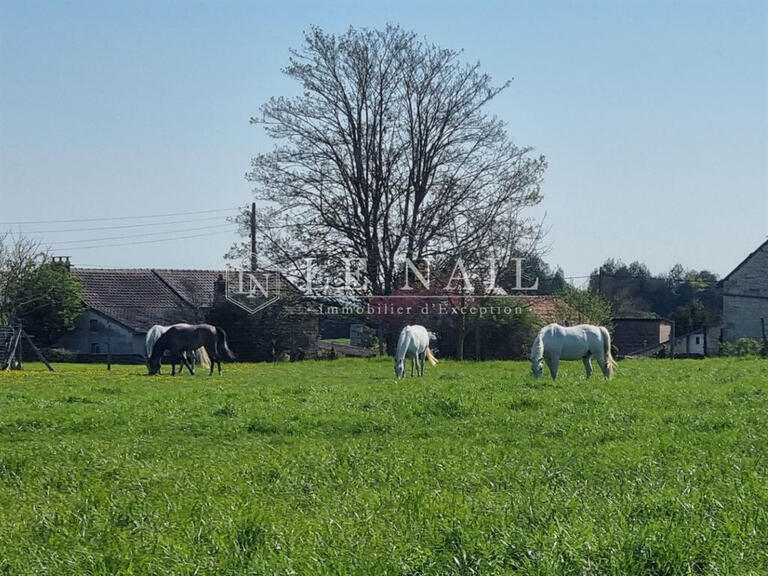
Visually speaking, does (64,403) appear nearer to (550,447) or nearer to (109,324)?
(550,447)

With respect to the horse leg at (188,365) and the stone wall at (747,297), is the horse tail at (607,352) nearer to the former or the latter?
the horse leg at (188,365)

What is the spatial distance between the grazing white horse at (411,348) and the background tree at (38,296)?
28866 millimetres

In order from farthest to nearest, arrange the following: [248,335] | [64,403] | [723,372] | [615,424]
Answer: [248,335], [723,372], [64,403], [615,424]

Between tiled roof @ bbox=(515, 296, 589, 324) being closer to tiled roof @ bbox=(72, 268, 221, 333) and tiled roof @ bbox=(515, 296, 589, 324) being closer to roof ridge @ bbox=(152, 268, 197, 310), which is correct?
tiled roof @ bbox=(72, 268, 221, 333)

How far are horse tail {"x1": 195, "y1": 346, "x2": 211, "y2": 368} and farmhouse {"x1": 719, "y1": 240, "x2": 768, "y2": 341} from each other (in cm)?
2703

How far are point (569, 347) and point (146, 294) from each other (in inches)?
1508

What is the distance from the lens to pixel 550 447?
990cm

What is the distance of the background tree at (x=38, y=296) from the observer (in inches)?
1939

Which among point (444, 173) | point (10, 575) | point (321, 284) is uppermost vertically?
point (444, 173)

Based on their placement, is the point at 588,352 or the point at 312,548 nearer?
the point at 312,548

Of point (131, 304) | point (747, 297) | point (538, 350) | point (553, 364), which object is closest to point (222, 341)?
point (553, 364)

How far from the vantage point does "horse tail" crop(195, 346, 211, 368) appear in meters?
31.3

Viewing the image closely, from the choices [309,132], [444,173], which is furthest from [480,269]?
[309,132]

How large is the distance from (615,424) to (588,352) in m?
10.3
